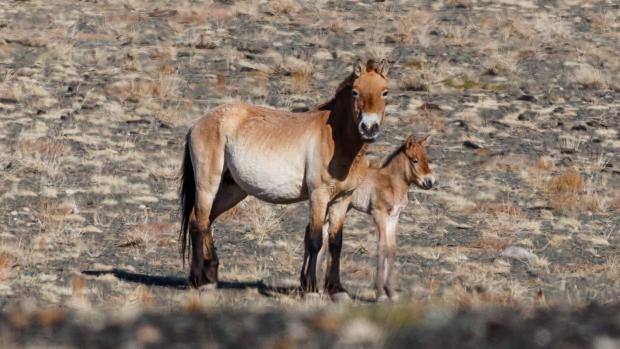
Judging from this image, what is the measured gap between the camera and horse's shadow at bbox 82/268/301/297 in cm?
1261

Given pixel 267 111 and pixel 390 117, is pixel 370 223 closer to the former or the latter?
pixel 267 111

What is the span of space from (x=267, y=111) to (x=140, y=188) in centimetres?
636

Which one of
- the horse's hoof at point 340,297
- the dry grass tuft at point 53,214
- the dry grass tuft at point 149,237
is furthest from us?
the dry grass tuft at point 53,214

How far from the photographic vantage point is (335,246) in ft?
40.0

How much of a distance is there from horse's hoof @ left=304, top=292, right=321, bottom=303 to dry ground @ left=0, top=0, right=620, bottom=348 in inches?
4.7

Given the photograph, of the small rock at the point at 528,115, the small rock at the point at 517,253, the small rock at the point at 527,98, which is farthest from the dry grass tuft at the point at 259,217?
the small rock at the point at 527,98

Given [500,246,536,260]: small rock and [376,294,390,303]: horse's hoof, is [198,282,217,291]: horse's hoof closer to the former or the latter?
[376,294,390,303]: horse's hoof

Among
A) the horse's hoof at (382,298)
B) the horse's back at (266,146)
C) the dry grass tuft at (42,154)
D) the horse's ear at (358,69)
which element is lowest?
the dry grass tuft at (42,154)

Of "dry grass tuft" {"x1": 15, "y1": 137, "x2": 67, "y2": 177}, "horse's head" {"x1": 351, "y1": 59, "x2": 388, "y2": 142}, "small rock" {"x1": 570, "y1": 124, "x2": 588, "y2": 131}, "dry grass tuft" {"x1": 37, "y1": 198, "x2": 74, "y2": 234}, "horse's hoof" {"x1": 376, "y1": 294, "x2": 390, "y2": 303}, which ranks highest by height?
"horse's head" {"x1": 351, "y1": 59, "x2": 388, "y2": 142}

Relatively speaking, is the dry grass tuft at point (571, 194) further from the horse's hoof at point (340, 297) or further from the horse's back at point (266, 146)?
the horse's hoof at point (340, 297)

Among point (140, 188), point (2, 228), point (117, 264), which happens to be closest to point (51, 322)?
point (117, 264)

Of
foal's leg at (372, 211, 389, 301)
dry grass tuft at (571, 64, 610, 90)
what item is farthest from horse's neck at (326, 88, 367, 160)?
dry grass tuft at (571, 64, 610, 90)

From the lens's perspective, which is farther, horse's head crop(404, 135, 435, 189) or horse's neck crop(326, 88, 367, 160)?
horse's head crop(404, 135, 435, 189)

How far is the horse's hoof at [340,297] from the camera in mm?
11836
